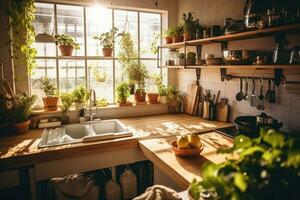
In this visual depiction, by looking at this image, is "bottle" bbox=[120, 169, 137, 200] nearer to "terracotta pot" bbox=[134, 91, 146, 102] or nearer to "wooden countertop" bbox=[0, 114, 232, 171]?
"wooden countertop" bbox=[0, 114, 232, 171]

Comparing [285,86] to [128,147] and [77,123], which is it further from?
[77,123]

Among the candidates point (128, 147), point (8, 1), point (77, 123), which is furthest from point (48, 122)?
point (8, 1)

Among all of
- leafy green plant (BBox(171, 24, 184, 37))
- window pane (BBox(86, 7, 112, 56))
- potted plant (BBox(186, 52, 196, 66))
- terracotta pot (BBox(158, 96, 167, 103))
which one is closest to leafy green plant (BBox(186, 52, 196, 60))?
potted plant (BBox(186, 52, 196, 66))

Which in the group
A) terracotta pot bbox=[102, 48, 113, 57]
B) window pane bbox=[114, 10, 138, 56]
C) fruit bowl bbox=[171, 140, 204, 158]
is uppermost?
window pane bbox=[114, 10, 138, 56]

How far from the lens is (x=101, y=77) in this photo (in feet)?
10.2

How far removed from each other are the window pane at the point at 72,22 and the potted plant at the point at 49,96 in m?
0.50

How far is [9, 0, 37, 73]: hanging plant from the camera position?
236 cm

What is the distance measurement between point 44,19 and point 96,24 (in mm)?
595

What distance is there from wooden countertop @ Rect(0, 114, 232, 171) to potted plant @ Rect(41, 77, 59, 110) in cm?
37

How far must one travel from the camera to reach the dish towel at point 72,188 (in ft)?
7.31

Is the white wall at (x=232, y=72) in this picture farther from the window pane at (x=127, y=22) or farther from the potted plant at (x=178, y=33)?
the window pane at (x=127, y=22)

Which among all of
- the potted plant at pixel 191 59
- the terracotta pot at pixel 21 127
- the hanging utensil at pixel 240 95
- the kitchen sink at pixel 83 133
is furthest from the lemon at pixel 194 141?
the terracotta pot at pixel 21 127

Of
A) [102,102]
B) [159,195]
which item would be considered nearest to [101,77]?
[102,102]

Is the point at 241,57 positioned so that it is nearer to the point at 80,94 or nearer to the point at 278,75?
the point at 278,75
